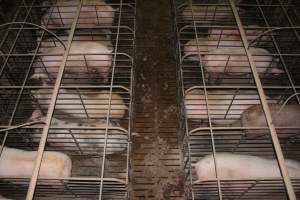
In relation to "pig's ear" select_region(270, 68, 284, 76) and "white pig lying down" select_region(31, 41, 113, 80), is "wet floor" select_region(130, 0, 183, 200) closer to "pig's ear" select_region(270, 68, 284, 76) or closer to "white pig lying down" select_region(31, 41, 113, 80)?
"white pig lying down" select_region(31, 41, 113, 80)

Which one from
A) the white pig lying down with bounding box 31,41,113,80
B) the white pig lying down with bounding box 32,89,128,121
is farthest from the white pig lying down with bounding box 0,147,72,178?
the white pig lying down with bounding box 31,41,113,80

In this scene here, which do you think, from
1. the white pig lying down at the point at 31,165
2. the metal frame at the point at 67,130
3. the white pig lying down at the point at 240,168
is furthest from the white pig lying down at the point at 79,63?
the white pig lying down at the point at 240,168

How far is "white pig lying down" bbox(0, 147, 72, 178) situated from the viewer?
8.59 feet

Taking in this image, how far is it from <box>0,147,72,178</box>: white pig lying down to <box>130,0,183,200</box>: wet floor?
0.71m

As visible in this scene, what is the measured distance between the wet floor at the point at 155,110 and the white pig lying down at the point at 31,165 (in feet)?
2.34

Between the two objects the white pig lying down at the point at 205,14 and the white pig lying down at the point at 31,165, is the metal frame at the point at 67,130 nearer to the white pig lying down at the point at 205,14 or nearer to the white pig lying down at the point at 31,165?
the white pig lying down at the point at 31,165

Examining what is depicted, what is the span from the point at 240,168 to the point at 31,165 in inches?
64.4

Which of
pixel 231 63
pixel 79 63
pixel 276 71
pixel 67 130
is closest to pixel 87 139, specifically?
pixel 67 130

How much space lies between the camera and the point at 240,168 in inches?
103

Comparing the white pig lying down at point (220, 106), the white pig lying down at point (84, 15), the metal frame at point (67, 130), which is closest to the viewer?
the metal frame at point (67, 130)

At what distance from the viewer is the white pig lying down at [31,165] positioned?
2.62 meters

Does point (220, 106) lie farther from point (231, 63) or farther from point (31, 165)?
point (31, 165)

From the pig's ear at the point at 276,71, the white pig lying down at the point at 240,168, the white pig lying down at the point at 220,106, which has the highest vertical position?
the pig's ear at the point at 276,71

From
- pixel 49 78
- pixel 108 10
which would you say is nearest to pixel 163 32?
pixel 108 10
